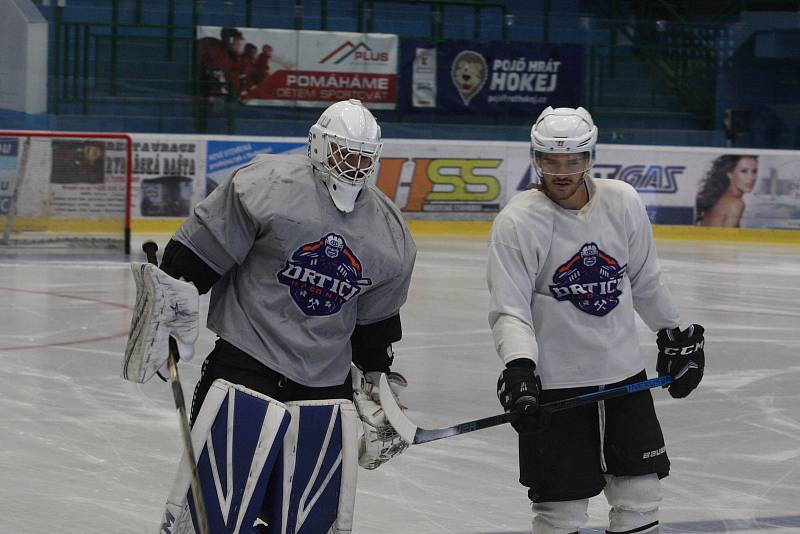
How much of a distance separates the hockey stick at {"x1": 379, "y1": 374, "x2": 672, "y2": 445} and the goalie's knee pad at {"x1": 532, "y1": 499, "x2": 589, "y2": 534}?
0.72 feet

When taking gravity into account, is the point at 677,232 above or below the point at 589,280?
below

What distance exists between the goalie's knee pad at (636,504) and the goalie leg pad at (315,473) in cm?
63

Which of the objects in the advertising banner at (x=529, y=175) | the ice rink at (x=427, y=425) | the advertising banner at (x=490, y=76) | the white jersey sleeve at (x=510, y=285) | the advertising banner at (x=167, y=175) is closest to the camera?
the white jersey sleeve at (x=510, y=285)

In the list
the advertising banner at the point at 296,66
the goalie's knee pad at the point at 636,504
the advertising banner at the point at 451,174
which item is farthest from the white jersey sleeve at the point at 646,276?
the advertising banner at the point at 296,66

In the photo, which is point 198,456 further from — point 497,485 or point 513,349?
point 497,485

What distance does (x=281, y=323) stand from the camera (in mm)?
2650

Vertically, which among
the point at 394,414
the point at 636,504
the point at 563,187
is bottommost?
the point at 636,504

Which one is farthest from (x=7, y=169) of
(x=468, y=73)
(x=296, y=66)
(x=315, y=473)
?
(x=315, y=473)

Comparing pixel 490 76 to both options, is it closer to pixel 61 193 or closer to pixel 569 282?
pixel 61 193

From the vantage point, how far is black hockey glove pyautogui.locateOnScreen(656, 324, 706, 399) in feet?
9.87

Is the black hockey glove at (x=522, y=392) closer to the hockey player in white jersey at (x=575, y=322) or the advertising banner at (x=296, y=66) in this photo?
the hockey player in white jersey at (x=575, y=322)

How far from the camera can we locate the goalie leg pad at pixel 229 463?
8.45ft

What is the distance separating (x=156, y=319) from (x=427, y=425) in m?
2.44

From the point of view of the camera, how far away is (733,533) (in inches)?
143
